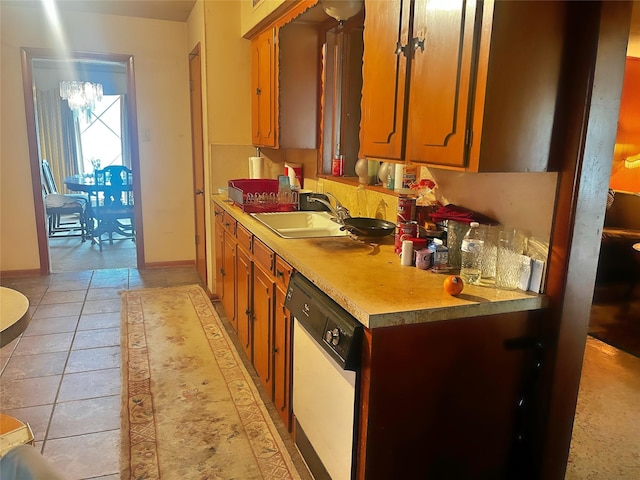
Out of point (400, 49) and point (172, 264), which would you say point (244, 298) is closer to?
point (400, 49)

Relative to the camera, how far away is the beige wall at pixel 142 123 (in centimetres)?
428

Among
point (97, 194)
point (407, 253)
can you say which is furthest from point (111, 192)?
point (407, 253)

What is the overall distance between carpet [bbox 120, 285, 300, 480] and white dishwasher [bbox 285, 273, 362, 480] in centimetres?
24

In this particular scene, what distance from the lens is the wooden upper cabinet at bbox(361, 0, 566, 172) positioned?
4.45ft

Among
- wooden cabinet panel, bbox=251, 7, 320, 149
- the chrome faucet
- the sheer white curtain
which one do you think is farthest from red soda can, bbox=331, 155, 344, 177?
the sheer white curtain

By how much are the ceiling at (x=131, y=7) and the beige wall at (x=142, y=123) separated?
12cm

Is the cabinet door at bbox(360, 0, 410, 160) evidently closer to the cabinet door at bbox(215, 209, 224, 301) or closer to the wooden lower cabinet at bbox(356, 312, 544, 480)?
the wooden lower cabinet at bbox(356, 312, 544, 480)

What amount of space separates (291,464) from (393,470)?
0.70m

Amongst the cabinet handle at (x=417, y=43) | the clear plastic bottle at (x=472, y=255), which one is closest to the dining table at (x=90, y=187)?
the cabinet handle at (x=417, y=43)

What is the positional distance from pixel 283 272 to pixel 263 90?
6.30 feet

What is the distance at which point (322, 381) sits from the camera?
171 cm

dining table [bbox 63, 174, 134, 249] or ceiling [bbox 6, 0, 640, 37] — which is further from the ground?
ceiling [bbox 6, 0, 640, 37]

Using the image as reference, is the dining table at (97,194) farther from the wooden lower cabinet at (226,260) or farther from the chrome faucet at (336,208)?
the chrome faucet at (336,208)

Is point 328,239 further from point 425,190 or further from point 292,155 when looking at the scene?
point 292,155
